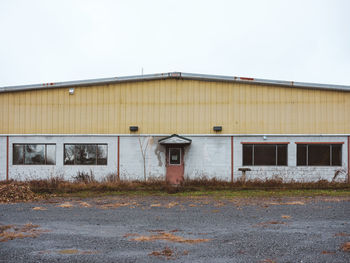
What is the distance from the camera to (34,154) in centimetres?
2031

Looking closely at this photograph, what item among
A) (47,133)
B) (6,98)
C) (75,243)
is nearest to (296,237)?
(75,243)

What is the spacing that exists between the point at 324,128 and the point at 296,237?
12629 mm

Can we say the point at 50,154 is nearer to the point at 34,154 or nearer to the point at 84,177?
the point at 34,154

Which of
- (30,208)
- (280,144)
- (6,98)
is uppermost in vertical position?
(6,98)

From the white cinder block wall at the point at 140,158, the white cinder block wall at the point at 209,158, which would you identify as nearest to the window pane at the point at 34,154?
the white cinder block wall at the point at 140,158

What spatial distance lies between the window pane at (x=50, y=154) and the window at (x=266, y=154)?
1042 centimetres

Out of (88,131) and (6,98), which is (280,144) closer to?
(88,131)

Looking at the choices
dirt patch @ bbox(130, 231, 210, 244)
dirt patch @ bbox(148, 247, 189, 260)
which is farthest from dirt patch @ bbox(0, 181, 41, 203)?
dirt patch @ bbox(148, 247, 189, 260)

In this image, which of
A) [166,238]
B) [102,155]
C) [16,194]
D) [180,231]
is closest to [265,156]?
[102,155]

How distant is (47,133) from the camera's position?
20328 mm

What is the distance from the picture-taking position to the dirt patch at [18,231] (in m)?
8.23

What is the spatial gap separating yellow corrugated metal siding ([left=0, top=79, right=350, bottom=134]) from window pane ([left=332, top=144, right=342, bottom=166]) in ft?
2.71

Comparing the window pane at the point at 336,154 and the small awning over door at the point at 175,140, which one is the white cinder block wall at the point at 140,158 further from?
the window pane at the point at 336,154

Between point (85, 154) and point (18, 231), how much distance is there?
37.1 feet
